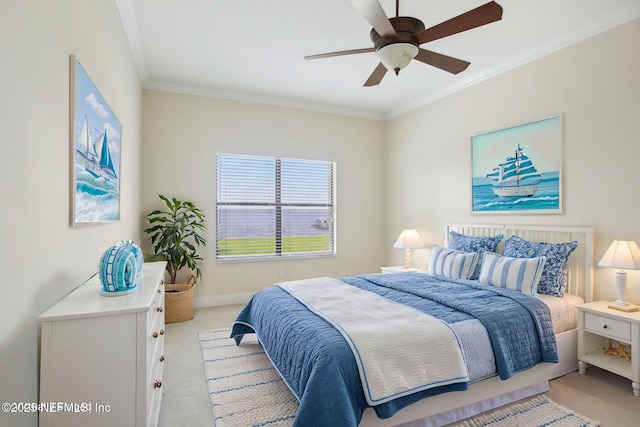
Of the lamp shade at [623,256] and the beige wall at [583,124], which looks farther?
the beige wall at [583,124]

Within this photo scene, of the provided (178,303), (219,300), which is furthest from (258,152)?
(178,303)

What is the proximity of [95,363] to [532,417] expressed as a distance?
2.36m

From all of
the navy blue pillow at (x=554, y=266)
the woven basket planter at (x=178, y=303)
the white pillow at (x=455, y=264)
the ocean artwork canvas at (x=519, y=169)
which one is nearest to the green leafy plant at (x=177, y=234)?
the woven basket planter at (x=178, y=303)

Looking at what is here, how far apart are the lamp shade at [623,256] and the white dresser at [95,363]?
3.06 meters

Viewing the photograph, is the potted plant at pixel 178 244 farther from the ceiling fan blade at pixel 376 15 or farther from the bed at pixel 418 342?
the ceiling fan blade at pixel 376 15

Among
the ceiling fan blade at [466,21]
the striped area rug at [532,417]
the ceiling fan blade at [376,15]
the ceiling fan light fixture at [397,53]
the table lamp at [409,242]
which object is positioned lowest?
the striped area rug at [532,417]

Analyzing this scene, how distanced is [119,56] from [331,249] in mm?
3579

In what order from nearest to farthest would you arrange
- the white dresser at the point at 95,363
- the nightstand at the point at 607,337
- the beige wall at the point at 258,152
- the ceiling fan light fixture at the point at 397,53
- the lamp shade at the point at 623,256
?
the white dresser at the point at 95,363 < the ceiling fan light fixture at the point at 397,53 < the nightstand at the point at 607,337 < the lamp shade at the point at 623,256 < the beige wall at the point at 258,152

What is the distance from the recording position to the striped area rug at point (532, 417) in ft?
6.44

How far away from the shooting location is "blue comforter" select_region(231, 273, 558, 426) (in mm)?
1592

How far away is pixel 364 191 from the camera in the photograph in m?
5.37

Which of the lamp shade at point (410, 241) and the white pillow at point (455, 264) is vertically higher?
the lamp shade at point (410, 241)

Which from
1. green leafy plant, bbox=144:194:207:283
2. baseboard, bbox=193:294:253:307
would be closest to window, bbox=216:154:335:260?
green leafy plant, bbox=144:194:207:283

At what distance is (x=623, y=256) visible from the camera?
2439 millimetres
